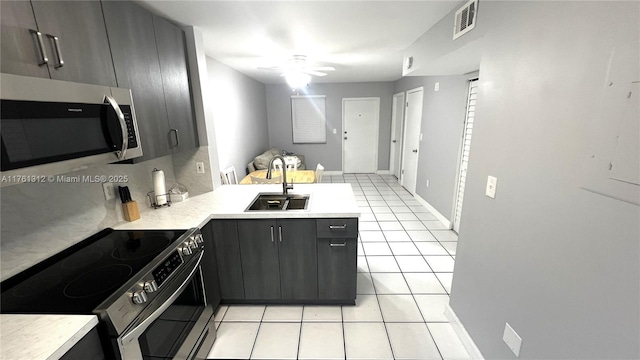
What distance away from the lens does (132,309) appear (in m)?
1.06

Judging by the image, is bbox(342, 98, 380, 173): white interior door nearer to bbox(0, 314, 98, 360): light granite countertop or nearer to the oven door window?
the oven door window

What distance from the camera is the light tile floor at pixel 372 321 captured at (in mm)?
1765

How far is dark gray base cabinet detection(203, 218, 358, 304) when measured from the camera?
1.93 metres

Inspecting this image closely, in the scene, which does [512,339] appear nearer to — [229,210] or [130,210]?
[229,210]

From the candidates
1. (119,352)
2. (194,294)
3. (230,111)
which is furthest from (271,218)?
(230,111)

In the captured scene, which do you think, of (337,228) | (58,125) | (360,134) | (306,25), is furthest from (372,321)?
(360,134)

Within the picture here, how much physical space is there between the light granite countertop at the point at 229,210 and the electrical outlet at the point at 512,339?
107cm

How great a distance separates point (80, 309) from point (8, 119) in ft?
2.40

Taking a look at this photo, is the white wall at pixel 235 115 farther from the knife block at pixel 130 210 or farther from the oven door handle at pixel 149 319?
the oven door handle at pixel 149 319

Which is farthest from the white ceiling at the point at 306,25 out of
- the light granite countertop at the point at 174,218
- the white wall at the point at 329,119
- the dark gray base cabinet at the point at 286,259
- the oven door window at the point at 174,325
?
the white wall at the point at 329,119

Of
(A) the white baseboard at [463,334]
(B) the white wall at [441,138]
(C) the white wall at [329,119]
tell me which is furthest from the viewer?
(C) the white wall at [329,119]

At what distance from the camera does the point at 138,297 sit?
1.08 metres

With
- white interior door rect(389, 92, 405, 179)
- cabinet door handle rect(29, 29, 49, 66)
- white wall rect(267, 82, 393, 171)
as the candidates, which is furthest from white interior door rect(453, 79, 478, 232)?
white wall rect(267, 82, 393, 171)

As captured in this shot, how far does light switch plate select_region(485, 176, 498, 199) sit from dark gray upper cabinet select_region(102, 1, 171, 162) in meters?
2.15
